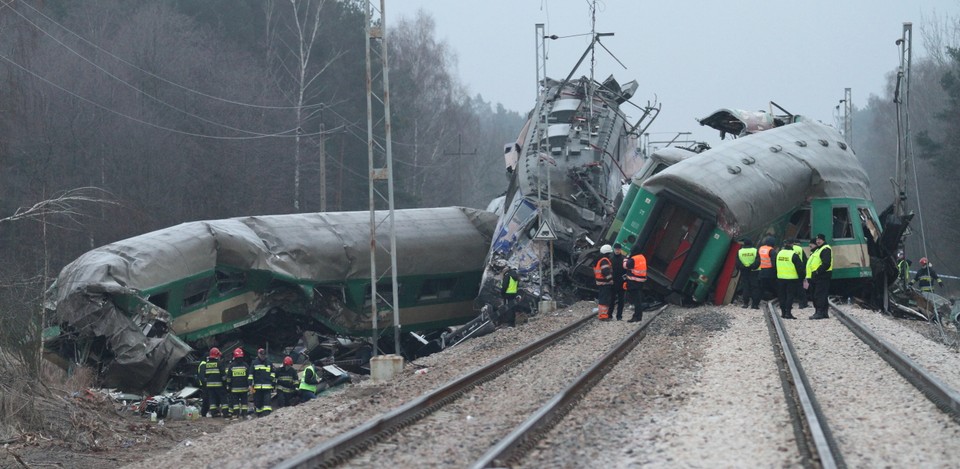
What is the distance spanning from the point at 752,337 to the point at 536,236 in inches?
295

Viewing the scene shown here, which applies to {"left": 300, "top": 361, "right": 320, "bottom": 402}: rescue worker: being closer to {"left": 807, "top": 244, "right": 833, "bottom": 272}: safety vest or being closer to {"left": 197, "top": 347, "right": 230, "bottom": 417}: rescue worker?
{"left": 197, "top": 347, "right": 230, "bottom": 417}: rescue worker

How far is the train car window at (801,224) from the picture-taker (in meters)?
21.6

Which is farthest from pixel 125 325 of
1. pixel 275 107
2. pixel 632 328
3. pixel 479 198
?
pixel 479 198

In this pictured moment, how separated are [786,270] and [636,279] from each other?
2.54 m

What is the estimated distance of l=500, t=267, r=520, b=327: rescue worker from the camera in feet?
71.0

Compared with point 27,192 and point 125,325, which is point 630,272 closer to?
point 125,325

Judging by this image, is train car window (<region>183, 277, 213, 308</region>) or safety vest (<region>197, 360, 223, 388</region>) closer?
safety vest (<region>197, 360, 223, 388</region>)

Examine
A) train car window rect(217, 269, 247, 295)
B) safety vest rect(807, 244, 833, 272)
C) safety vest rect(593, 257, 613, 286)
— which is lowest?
train car window rect(217, 269, 247, 295)

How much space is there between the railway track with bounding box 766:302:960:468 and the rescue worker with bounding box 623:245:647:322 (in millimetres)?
4359

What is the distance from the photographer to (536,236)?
21984 mm

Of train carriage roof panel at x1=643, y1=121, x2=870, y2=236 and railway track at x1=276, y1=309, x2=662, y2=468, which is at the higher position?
train carriage roof panel at x1=643, y1=121, x2=870, y2=236

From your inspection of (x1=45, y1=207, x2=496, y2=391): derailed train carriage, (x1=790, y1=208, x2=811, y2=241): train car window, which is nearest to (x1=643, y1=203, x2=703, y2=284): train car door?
(x1=790, y1=208, x2=811, y2=241): train car window

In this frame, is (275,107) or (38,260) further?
(275,107)

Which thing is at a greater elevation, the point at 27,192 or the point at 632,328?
the point at 27,192
